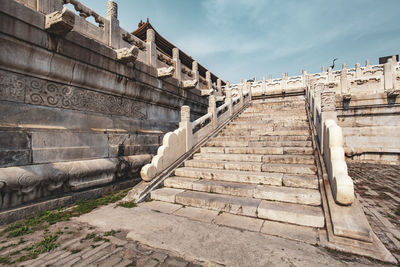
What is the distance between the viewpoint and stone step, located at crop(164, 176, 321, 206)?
3752 millimetres

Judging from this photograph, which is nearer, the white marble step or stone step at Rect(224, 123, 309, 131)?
the white marble step

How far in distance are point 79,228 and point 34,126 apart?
242 centimetres

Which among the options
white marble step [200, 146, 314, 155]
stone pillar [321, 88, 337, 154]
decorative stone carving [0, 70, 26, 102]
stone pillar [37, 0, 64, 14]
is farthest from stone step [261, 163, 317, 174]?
stone pillar [37, 0, 64, 14]

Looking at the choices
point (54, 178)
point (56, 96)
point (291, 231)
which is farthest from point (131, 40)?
point (291, 231)

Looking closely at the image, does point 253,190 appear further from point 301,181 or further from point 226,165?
point 226,165

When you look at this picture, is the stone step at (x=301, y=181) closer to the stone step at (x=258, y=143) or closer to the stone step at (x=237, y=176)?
the stone step at (x=237, y=176)

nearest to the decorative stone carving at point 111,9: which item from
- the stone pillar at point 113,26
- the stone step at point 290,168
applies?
the stone pillar at point 113,26

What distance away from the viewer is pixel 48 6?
4.34 meters

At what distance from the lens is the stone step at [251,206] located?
328cm

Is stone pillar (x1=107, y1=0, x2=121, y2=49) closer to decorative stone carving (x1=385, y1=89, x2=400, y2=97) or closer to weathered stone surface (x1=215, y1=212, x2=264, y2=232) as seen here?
→ weathered stone surface (x1=215, y1=212, x2=264, y2=232)

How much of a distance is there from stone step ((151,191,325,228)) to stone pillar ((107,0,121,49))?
15.6 ft

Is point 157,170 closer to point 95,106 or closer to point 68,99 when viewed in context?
point 95,106

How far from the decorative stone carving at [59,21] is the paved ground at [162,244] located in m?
3.88

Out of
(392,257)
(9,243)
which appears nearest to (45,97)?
(9,243)
